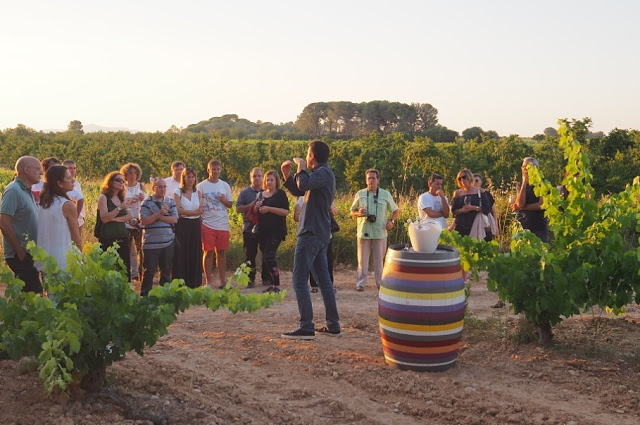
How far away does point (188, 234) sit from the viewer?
8.94 metres

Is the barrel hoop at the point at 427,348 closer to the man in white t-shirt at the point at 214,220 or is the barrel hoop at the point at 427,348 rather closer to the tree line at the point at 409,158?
the man in white t-shirt at the point at 214,220

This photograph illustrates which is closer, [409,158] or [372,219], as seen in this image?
[372,219]

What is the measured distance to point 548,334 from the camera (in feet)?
20.7

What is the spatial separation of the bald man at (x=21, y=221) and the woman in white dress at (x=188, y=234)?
2910 millimetres

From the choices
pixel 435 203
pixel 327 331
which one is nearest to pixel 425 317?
pixel 327 331

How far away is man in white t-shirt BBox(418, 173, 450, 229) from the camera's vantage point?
9.33m

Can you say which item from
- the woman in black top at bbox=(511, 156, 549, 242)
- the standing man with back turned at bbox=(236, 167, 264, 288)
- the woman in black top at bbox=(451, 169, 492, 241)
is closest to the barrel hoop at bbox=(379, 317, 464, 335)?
the woman in black top at bbox=(511, 156, 549, 242)

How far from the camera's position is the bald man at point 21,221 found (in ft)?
19.2

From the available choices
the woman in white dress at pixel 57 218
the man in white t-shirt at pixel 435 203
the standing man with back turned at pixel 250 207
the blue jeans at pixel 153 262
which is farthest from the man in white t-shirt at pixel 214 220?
the woman in white dress at pixel 57 218

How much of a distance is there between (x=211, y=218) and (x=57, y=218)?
386cm

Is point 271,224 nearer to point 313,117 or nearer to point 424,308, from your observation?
point 424,308

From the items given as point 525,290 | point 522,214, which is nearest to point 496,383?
point 525,290

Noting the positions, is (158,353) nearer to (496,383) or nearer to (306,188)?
(306,188)

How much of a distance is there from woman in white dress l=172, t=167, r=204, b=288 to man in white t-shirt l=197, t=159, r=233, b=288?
45cm
